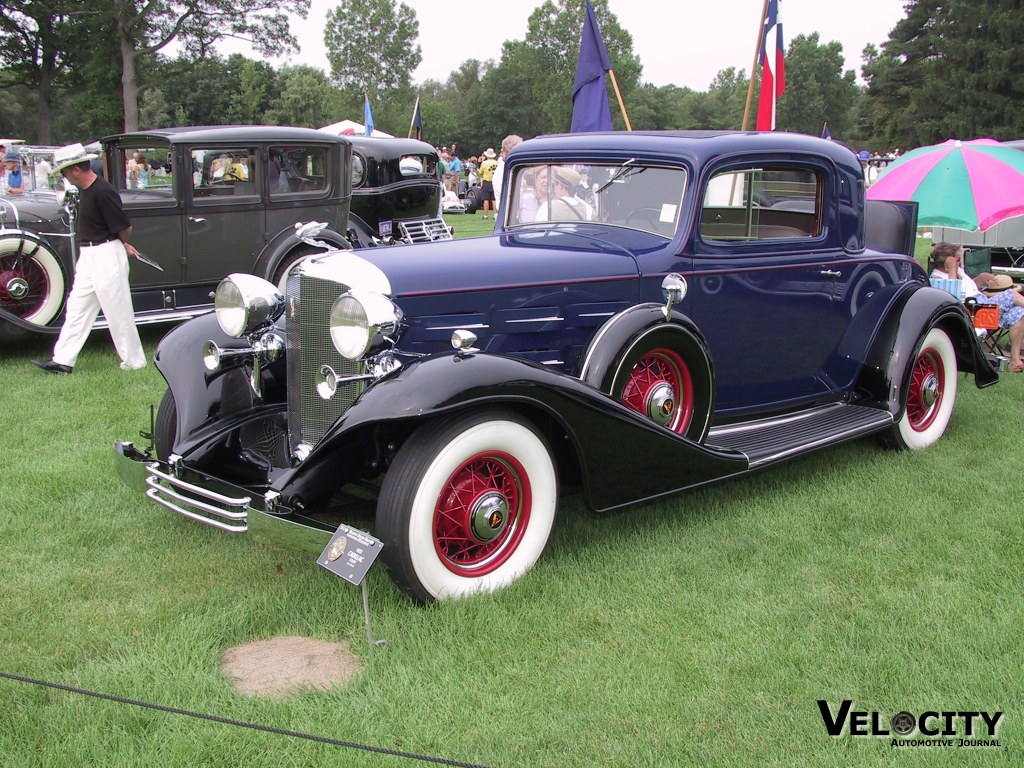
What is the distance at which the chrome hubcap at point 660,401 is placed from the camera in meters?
3.98

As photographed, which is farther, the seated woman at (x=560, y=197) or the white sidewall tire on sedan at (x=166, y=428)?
the seated woman at (x=560, y=197)

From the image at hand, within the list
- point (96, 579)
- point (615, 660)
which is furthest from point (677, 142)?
point (96, 579)

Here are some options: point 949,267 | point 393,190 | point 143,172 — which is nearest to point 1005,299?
point 949,267

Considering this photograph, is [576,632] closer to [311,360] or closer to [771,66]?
[311,360]

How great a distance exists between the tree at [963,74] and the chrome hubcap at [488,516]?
42485mm

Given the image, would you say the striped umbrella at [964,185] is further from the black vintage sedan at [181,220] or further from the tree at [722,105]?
the tree at [722,105]

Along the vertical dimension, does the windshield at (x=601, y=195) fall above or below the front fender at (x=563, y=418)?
above

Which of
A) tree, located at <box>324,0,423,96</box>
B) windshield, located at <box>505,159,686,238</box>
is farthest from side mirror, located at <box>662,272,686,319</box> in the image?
tree, located at <box>324,0,423,96</box>

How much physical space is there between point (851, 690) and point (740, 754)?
20.5 inches

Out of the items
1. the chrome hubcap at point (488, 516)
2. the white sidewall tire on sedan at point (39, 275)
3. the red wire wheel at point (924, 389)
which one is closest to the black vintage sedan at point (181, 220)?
the white sidewall tire on sedan at point (39, 275)

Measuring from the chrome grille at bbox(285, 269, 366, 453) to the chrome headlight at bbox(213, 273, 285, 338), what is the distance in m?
0.20

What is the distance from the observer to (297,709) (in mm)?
2570

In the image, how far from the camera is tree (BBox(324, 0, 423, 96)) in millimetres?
72438

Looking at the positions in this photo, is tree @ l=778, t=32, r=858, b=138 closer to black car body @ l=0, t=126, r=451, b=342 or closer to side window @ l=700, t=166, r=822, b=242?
black car body @ l=0, t=126, r=451, b=342
